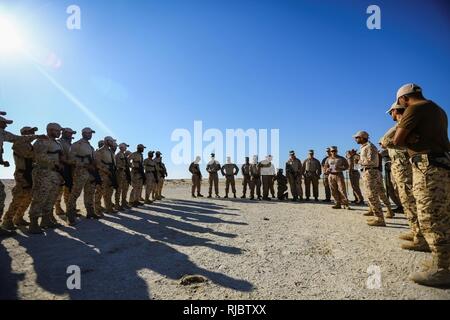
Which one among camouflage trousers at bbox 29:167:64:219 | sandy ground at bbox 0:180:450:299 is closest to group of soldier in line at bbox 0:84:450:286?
camouflage trousers at bbox 29:167:64:219

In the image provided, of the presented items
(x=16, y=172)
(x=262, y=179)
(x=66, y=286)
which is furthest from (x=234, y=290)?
(x=262, y=179)

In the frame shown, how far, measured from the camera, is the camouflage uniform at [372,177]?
Answer: 736 cm

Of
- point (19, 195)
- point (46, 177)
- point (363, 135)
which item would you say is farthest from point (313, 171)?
point (19, 195)

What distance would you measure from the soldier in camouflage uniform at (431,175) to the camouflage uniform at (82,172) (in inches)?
310

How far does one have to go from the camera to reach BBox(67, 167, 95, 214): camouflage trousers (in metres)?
8.17

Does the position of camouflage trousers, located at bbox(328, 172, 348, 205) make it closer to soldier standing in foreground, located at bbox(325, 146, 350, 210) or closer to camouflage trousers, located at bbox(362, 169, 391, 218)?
soldier standing in foreground, located at bbox(325, 146, 350, 210)

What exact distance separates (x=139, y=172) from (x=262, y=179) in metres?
6.71

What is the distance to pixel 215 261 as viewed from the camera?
4750mm

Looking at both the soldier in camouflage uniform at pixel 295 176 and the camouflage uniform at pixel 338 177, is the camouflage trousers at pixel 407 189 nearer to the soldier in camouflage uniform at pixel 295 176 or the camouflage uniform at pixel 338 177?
the camouflage uniform at pixel 338 177

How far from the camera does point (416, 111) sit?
3.74 metres

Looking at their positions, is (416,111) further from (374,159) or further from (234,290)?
(374,159)

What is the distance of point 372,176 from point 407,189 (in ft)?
6.35

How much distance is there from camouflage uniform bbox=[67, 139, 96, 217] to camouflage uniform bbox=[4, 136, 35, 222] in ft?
3.44

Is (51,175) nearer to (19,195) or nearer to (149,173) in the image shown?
(19,195)
